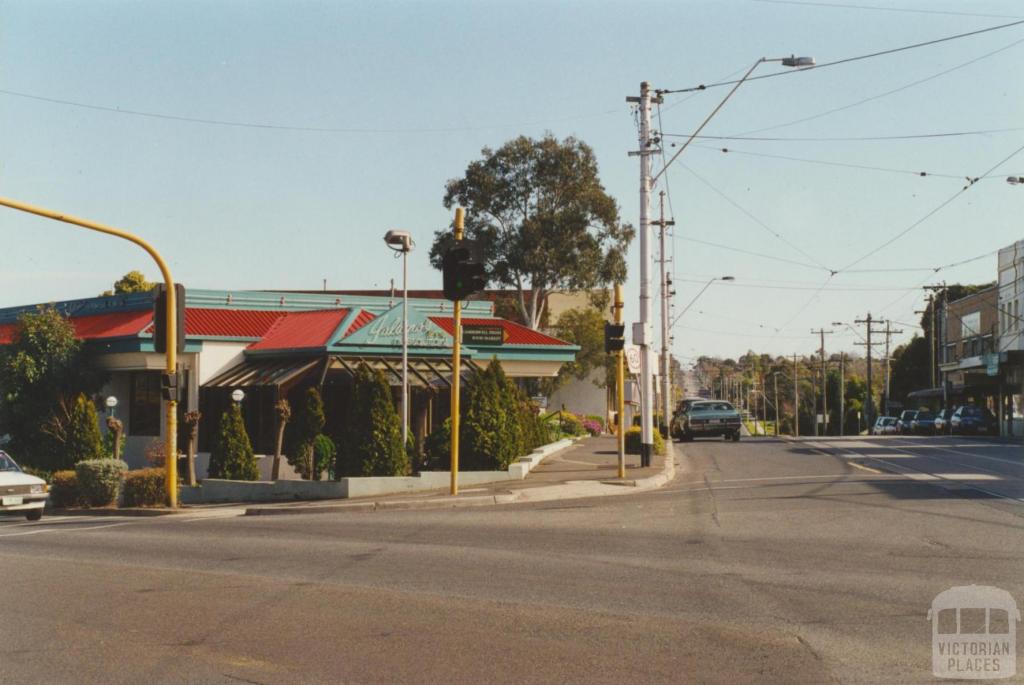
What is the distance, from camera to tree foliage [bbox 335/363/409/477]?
80.3ft

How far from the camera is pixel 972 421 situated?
6153 cm

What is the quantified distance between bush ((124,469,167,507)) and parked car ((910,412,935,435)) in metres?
58.0

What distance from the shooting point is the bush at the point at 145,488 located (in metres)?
24.4

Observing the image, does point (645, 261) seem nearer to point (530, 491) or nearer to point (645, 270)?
point (645, 270)

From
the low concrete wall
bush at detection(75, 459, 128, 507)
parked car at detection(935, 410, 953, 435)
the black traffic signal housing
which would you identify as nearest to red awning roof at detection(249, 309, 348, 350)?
the low concrete wall

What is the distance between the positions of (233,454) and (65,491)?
4.04m

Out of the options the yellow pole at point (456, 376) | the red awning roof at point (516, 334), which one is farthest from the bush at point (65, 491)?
the red awning roof at point (516, 334)

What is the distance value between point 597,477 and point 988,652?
1721cm

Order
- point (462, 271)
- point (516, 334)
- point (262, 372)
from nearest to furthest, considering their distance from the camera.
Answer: point (462, 271) < point (262, 372) < point (516, 334)

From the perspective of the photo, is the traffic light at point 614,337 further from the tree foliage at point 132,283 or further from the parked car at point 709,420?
the tree foliage at point 132,283

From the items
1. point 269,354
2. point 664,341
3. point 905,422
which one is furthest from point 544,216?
point 905,422

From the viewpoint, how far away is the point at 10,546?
1603cm

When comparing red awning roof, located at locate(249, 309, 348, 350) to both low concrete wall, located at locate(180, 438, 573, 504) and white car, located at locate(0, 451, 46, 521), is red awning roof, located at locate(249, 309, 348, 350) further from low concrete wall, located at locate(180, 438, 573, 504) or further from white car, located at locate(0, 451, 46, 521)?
white car, located at locate(0, 451, 46, 521)

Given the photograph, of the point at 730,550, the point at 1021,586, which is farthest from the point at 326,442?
the point at 1021,586
